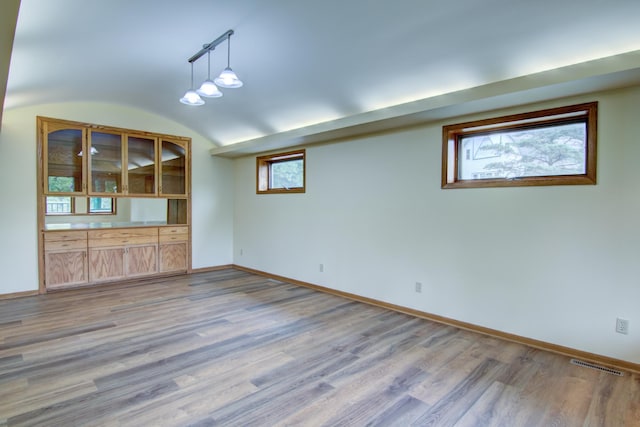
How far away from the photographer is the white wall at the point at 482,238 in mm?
2637

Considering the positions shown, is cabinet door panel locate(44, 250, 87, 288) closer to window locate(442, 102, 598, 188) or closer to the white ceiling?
the white ceiling

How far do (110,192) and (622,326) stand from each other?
6123 millimetres

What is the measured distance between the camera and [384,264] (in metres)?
4.13

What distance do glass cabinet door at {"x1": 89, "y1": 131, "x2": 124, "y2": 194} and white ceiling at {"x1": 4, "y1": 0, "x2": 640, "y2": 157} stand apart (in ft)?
2.85

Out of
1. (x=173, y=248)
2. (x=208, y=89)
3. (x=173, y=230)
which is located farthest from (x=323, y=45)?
(x=173, y=248)

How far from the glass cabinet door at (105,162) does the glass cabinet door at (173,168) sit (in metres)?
0.64

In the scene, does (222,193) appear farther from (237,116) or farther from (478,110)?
(478,110)

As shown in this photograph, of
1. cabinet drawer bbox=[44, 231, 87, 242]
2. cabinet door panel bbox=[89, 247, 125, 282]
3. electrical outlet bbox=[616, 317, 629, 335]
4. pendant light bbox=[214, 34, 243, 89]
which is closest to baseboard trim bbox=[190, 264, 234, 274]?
cabinet door panel bbox=[89, 247, 125, 282]

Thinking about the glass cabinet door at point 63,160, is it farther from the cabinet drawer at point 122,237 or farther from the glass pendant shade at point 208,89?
the glass pendant shade at point 208,89

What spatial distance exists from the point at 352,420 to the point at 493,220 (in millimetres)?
2273

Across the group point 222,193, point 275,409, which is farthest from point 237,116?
point 275,409

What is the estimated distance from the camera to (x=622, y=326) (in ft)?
8.57

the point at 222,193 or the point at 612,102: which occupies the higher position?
the point at 612,102

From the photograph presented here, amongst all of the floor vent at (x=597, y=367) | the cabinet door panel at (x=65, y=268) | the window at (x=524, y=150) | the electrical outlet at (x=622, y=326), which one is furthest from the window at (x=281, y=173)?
the electrical outlet at (x=622, y=326)
